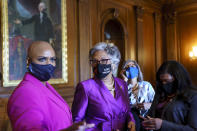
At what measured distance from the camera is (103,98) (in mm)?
2172

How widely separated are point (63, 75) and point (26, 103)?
3.71 meters

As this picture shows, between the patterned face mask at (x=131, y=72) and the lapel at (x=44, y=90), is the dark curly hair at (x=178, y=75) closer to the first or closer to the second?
the lapel at (x=44, y=90)

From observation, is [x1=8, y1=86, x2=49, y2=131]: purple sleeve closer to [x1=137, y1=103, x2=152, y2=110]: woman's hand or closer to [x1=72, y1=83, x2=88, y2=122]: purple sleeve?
[x1=72, y1=83, x2=88, y2=122]: purple sleeve

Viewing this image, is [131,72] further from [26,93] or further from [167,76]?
[26,93]

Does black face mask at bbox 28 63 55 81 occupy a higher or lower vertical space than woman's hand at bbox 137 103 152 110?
higher

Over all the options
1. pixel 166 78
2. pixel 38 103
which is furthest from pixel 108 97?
pixel 38 103

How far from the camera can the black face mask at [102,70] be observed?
224 centimetres

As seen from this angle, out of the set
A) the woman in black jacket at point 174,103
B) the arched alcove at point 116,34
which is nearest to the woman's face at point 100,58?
the woman in black jacket at point 174,103

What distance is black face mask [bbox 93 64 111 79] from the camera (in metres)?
2.24

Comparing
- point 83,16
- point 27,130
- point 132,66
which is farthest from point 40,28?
point 27,130

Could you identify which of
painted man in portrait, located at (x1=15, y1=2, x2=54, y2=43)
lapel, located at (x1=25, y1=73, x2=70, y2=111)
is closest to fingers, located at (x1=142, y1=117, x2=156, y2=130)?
lapel, located at (x1=25, y1=73, x2=70, y2=111)

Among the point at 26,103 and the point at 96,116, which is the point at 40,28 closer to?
the point at 96,116

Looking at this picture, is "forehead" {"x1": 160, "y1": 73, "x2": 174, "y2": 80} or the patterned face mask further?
the patterned face mask

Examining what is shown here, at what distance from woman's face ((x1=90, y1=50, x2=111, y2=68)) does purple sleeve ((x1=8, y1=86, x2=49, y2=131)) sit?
974 mm
